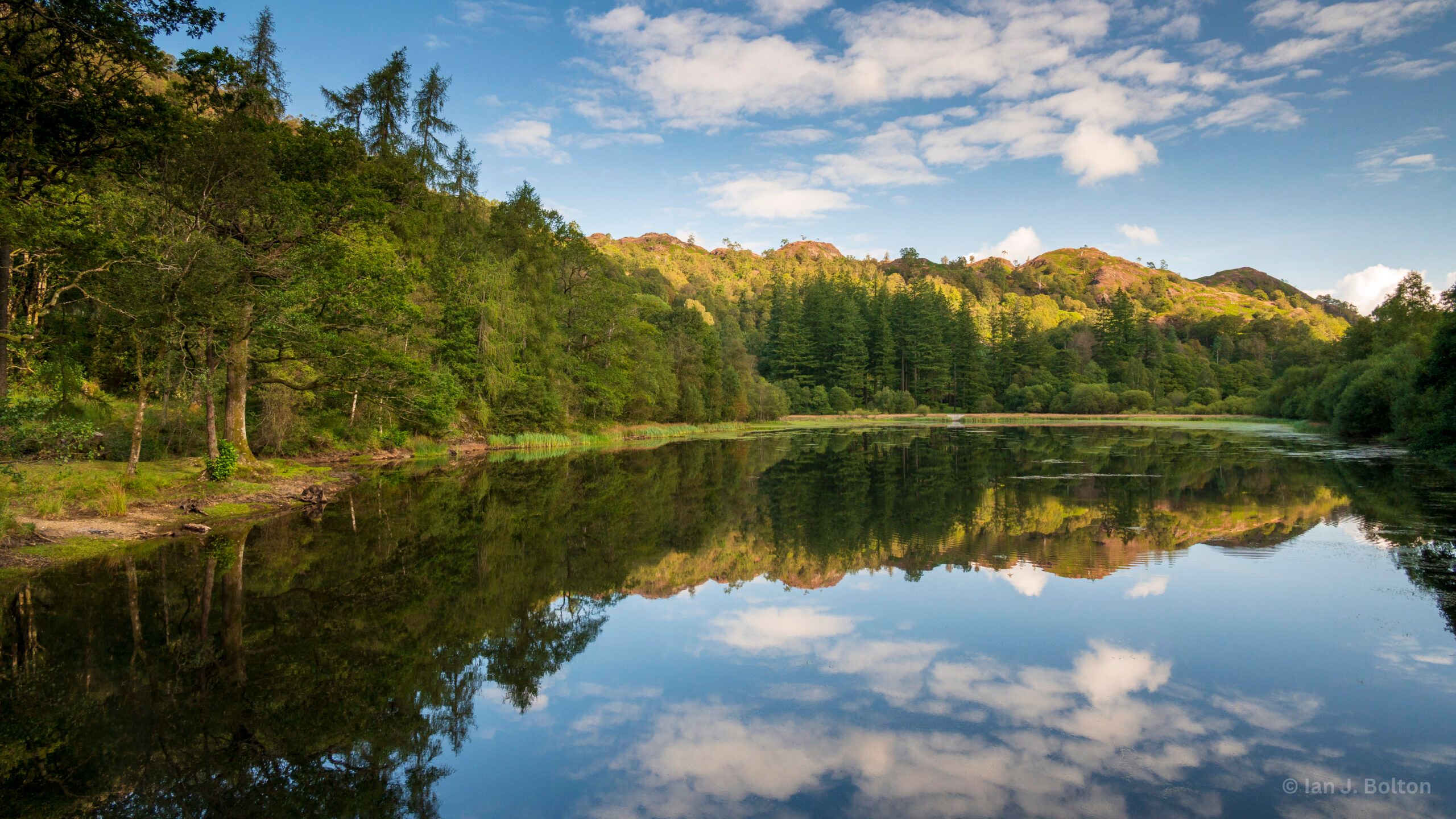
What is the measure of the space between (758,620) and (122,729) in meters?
6.15

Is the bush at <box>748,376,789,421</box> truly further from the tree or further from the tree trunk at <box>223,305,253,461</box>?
the tree

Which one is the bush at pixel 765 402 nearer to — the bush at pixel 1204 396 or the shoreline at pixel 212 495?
the shoreline at pixel 212 495

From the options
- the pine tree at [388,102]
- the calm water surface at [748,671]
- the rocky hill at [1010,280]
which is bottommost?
the calm water surface at [748,671]

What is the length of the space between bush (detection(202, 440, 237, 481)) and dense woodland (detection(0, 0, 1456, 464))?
0.54 ft

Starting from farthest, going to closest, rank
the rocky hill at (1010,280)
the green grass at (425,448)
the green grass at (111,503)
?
the rocky hill at (1010,280), the green grass at (425,448), the green grass at (111,503)

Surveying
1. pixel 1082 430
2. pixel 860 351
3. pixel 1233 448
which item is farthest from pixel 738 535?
pixel 860 351

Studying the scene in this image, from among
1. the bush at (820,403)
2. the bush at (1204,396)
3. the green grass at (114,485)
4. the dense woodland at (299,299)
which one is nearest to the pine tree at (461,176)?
the dense woodland at (299,299)

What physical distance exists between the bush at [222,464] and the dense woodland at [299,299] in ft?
0.54

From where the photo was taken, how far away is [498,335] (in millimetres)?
35938

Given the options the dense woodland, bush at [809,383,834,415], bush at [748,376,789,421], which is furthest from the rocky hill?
the dense woodland

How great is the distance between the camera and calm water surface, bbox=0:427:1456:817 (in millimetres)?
4797

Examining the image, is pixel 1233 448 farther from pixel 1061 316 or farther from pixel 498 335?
pixel 1061 316

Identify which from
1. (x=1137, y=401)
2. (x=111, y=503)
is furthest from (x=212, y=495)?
(x=1137, y=401)

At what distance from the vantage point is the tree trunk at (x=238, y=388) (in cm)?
1791
